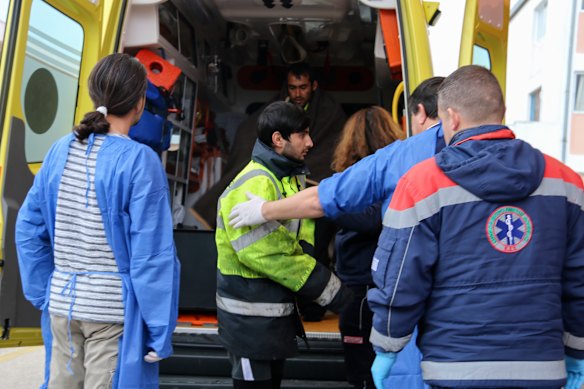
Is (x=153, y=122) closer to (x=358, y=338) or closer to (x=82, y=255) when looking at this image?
(x=358, y=338)

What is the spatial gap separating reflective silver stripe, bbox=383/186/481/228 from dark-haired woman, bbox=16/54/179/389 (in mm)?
820

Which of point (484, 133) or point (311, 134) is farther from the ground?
point (311, 134)

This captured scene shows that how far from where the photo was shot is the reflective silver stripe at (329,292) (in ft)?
9.08

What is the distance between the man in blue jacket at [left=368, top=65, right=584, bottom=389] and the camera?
72.9 inches

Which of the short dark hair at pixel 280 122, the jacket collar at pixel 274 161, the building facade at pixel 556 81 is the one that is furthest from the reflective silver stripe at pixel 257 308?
the building facade at pixel 556 81

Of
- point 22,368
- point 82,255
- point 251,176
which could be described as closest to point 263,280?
point 251,176

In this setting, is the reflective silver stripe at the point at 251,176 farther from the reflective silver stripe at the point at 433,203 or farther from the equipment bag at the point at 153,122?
the equipment bag at the point at 153,122

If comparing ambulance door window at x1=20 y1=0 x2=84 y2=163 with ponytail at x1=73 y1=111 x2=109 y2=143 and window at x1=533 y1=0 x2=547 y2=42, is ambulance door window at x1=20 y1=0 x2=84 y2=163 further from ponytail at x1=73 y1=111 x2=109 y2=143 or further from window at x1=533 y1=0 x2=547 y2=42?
window at x1=533 y1=0 x2=547 y2=42

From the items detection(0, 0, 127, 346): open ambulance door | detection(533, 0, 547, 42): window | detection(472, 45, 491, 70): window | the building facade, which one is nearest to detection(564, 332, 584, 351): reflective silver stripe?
detection(0, 0, 127, 346): open ambulance door

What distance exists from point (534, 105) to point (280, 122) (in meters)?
27.4

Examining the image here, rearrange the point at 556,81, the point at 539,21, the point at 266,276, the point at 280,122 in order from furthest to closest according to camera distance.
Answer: the point at 539,21 < the point at 556,81 < the point at 280,122 < the point at 266,276

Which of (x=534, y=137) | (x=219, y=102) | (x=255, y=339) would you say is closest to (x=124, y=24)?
(x=255, y=339)

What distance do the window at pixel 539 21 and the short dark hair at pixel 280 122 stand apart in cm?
2690

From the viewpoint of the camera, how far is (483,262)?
186 cm
